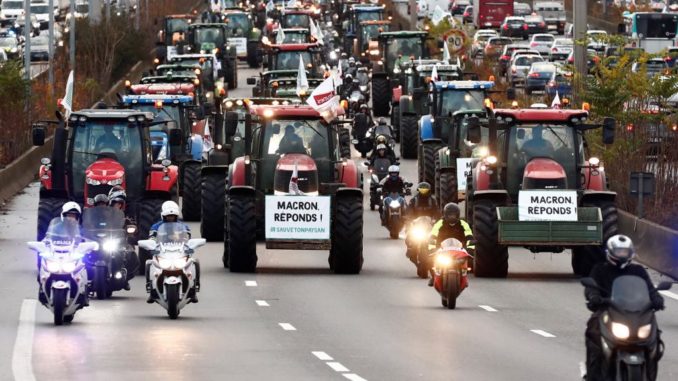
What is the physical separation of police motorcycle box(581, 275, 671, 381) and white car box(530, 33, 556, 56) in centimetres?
7704

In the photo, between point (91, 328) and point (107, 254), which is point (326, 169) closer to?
point (107, 254)

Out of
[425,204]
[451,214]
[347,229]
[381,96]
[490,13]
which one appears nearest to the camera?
[451,214]

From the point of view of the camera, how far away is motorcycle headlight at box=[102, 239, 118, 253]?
27.6m

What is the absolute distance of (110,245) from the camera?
27.7 metres

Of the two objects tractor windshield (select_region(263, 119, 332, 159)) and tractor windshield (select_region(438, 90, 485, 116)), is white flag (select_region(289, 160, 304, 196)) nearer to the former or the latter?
tractor windshield (select_region(263, 119, 332, 159))

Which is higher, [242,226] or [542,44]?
[242,226]

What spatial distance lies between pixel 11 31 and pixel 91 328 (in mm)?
79723

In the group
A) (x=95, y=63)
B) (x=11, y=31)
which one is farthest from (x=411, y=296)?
(x=11, y=31)

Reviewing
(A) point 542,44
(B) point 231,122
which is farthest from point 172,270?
(A) point 542,44

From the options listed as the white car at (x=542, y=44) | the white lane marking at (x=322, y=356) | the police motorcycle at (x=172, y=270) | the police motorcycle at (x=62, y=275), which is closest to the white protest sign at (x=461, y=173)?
the police motorcycle at (x=172, y=270)

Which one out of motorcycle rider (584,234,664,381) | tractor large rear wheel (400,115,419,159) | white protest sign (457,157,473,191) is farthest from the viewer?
tractor large rear wheel (400,115,419,159)

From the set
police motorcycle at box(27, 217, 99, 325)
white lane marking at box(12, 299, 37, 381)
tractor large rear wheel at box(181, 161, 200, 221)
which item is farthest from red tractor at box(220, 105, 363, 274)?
tractor large rear wheel at box(181, 161, 200, 221)

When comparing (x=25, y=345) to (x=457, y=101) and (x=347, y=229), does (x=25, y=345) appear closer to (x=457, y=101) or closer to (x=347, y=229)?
(x=347, y=229)

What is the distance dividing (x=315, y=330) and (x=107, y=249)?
167 inches
